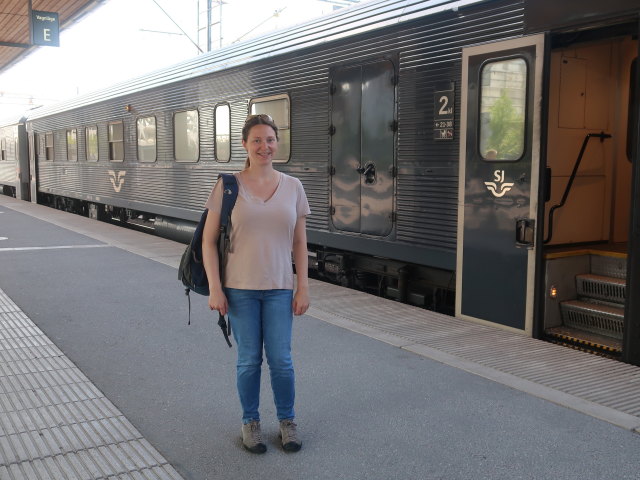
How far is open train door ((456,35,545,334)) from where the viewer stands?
5.23 metres

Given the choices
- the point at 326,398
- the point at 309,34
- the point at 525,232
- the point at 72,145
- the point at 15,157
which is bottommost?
the point at 326,398

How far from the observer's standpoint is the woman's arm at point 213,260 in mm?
3316

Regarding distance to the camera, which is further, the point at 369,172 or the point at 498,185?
the point at 369,172

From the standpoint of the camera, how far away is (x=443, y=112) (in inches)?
238

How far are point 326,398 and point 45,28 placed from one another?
1503cm

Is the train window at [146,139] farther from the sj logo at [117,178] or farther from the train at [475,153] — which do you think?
the train at [475,153]

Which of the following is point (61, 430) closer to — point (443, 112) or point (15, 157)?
point (443, 112)

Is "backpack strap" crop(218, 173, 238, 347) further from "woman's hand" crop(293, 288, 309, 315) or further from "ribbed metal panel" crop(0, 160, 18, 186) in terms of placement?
"ribbed metal panel" crop(0, 160, 18, 186)

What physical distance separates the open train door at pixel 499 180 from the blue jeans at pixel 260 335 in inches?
100

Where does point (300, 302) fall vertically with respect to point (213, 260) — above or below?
below

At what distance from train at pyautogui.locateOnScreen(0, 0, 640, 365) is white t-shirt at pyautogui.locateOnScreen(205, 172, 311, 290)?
252 centimetres

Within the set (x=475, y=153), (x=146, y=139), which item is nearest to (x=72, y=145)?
(x=146, y=139)

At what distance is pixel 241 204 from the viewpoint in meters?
→ 3.31

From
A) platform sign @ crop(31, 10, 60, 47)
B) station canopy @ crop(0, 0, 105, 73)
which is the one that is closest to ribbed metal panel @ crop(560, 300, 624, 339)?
station canopy @ crop(0, 0, 105, 73)
